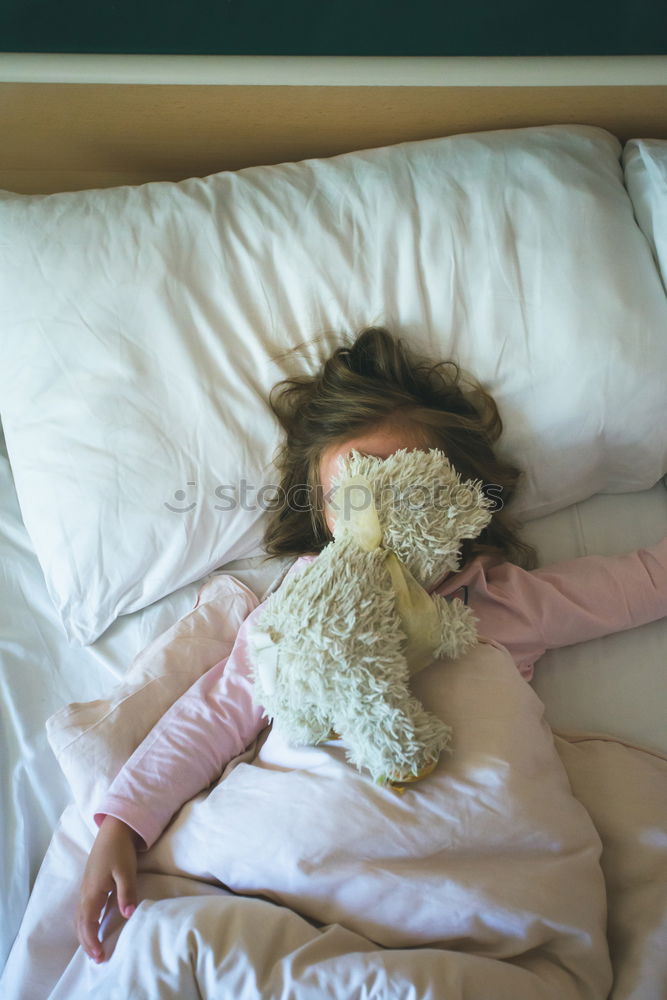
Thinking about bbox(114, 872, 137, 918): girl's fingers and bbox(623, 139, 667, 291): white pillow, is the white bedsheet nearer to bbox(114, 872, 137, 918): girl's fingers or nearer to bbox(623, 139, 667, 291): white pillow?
bbox(114, 872, 137, 918): girl's fingers

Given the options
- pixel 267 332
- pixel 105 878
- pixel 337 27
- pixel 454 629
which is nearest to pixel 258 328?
pixel 267 332

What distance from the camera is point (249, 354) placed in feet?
3.17

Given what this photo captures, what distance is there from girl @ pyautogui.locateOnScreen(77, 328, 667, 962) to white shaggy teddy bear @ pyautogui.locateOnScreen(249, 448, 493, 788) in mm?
124

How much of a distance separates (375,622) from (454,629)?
0.38 ft

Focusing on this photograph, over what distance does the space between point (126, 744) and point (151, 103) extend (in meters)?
0.81

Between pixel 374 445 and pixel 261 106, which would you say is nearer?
pixel 374 445

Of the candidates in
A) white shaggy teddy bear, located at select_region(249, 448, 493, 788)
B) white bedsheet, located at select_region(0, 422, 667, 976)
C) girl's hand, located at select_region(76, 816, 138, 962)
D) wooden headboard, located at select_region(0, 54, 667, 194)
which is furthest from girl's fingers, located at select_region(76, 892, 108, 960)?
wooden headboard, located at select_region(0, 54, 667, 194)

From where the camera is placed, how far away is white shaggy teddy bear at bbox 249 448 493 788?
0.64 meters

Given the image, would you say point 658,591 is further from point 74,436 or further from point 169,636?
point 74,436

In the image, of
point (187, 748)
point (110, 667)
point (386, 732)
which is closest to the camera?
point (386, 732)

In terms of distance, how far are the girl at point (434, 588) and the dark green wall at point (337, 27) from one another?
0.34 metres

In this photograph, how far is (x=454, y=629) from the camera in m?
0.74

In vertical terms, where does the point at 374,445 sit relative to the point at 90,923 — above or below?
above

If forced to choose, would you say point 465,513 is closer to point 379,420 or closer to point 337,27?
point 379,420
